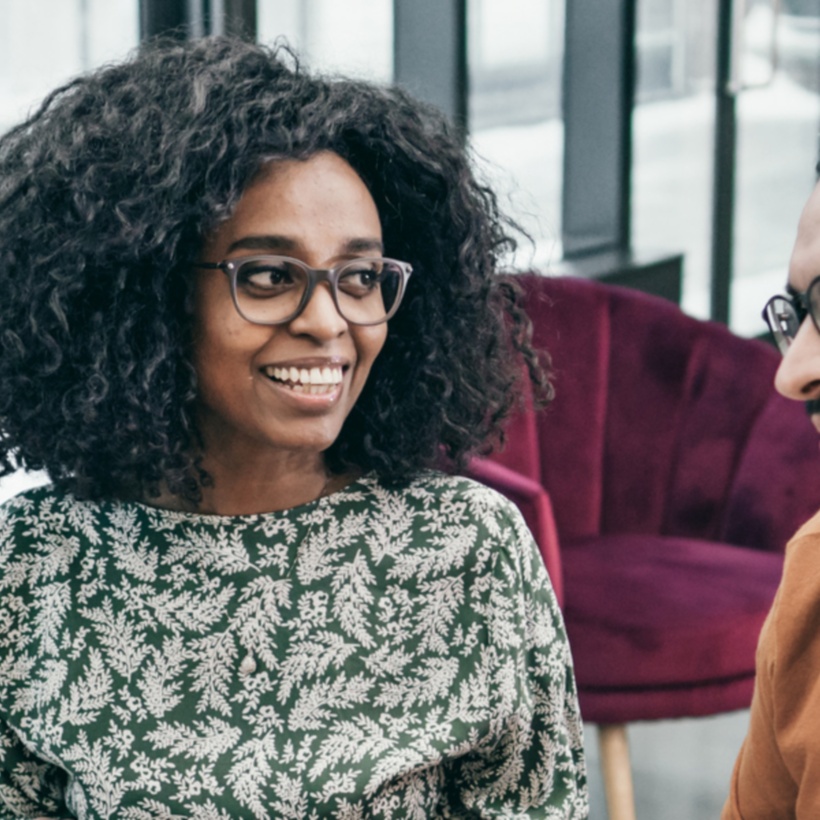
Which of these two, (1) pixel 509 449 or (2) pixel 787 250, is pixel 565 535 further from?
(2) pixel 787 250

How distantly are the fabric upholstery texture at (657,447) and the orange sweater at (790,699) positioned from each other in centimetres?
116

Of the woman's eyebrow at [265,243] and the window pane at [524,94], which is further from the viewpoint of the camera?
the window pane at [524,94]

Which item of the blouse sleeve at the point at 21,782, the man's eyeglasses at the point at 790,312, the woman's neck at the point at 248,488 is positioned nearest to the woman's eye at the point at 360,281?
the woman's neck at the point at 248,488

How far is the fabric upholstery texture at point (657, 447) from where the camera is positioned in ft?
8.69

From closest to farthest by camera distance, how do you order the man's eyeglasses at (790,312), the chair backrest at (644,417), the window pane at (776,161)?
the man's eyeglasses at (790,312)
the chair backrest at (644,417)
the window pane at (776,161)

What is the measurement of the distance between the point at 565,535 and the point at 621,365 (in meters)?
0.35

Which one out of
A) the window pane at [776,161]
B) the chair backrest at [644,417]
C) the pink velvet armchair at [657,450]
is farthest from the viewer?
the window pane at [776,161]

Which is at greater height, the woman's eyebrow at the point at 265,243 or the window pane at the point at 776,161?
the woman's eyebrow at the point at 265,243

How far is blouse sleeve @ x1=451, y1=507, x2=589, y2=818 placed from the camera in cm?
145

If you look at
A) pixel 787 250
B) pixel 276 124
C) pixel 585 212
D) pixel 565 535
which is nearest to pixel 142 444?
pixel 276 124

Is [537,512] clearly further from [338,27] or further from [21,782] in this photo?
[338,27]

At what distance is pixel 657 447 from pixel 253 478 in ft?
4.93

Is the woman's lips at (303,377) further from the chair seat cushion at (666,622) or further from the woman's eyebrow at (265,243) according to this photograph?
the chair seat cushion at (666,622)

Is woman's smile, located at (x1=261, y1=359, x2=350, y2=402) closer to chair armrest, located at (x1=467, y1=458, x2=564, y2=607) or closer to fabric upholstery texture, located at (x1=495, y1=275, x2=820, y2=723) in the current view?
chair armrest, located at (x1=467, y1=458, x2=564, y2=607)
